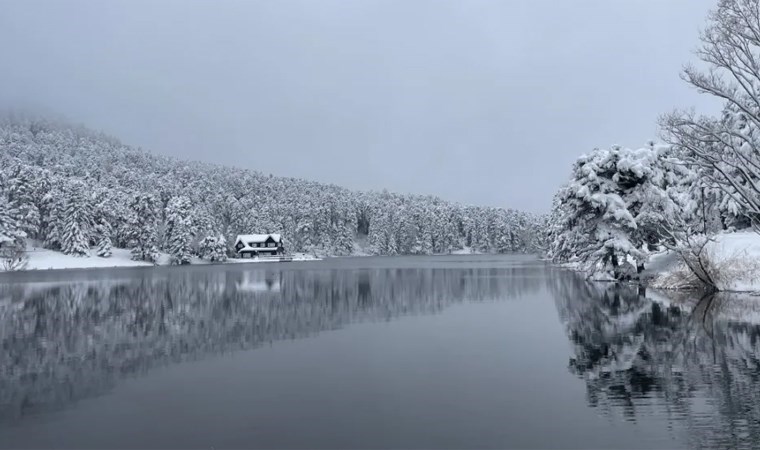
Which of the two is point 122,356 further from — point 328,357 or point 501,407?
point 501,407

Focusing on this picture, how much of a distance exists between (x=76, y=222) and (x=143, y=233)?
10698 mm

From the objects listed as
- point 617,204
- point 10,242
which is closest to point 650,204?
point 617,204

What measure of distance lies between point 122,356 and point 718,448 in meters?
14.6

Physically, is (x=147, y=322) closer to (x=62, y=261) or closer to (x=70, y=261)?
(x=70, y=261)

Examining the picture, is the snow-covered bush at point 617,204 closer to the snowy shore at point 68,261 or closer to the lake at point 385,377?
the lake at point 385,377

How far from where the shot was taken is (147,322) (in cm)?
2370

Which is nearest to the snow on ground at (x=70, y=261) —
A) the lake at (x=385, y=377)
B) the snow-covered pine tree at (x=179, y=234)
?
the snow-covered pine tree at (x=179, y=234)

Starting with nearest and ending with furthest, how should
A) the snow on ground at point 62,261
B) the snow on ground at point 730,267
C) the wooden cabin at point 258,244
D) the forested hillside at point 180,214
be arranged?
the snow on ground at point 730,267, the snow on ground at point 62,261, the forested hillside at point 180,214, the wooden cabin at point 258,244

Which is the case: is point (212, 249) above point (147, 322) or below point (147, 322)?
above

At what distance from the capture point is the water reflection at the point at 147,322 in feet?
46.1

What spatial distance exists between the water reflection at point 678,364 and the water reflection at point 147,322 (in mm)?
9148

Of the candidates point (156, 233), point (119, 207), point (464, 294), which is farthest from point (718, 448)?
point (119, 207)

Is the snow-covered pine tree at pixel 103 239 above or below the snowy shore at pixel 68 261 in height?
above

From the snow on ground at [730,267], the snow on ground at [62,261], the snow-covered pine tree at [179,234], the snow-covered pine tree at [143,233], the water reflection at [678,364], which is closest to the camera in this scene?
the water reflection at [678,364]
